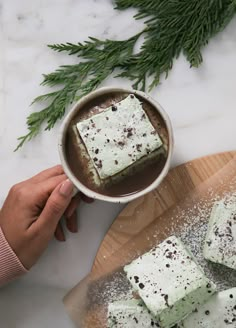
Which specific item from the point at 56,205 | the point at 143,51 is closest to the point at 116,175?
the point at 56,205

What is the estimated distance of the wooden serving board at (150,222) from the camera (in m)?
1.31

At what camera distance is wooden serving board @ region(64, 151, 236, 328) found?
131 centimetres

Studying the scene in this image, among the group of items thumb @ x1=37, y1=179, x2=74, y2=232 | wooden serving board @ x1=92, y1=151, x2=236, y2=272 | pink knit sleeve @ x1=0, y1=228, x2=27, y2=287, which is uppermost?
thumb @ x1=37, y1=179, x2=74, y2=232

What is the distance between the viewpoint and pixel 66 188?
127cm

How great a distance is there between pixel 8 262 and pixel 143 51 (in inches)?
21.6

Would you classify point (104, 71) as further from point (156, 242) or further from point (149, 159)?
point (156, 242)

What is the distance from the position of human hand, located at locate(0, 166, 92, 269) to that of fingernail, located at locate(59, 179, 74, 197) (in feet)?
0.06

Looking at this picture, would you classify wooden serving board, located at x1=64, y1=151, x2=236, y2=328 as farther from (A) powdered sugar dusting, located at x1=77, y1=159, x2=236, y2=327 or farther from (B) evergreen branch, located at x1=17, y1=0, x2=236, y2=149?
(B) evergreen branch, located at x1=17, y1=0, x2=236, y2=149

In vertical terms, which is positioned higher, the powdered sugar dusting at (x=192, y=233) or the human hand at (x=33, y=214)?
the human hand at (x=33, y=214)

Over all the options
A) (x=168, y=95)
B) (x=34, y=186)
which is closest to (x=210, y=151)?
(x=168, y=95)

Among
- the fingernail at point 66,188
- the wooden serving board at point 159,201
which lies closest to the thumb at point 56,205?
the fingernail at point 66,188

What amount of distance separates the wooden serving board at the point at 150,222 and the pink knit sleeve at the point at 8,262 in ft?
0.41

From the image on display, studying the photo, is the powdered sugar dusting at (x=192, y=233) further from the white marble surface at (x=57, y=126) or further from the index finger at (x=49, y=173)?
the index finger at (x=49, y=173)

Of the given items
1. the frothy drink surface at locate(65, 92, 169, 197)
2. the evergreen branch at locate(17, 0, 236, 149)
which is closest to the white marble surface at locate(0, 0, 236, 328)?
the evergreen branch at locate(17, 0, 236, 149)
